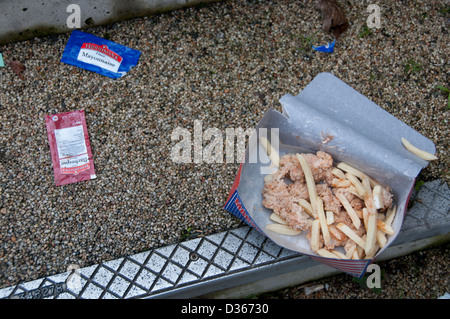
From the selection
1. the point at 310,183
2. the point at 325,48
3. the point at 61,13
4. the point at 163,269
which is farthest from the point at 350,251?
the point at 61,13

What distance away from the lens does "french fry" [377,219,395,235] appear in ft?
7.63

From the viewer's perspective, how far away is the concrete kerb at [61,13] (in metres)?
3.08

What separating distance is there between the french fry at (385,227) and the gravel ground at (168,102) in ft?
2.93

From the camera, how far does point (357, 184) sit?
249cm

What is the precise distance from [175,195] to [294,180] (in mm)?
902

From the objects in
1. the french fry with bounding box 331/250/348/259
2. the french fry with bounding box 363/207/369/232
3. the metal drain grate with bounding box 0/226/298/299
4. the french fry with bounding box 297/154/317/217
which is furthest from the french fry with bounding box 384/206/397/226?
the metal drain grate with bounding box 0/226/298/299

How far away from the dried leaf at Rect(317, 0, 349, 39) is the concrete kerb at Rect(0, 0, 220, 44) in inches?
42.1

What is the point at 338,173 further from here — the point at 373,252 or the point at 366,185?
the point at 373,252

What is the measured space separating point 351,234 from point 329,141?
601mm

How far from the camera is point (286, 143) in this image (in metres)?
2.73

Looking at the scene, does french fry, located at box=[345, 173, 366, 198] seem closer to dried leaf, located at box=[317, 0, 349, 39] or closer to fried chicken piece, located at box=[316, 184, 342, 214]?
fried chicken piece, located at box=[316, 184, 342, 214]

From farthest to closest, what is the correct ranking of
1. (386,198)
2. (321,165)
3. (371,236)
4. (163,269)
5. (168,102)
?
(168,102)
(163,269)
(321,165)
(386,198)
(371,236)

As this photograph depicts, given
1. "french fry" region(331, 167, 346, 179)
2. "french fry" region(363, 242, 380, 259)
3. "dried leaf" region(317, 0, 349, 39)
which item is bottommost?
"french fry" region(363, 242, 380, 259)

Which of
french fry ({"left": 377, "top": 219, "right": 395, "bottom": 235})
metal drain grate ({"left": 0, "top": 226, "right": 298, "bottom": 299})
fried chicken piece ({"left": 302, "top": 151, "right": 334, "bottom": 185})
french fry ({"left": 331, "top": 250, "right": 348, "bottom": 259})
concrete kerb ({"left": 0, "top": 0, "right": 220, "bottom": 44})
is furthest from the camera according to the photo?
concrete kerb ({"left": 0, "top": 0, "right": 220, "bottom": 44})
